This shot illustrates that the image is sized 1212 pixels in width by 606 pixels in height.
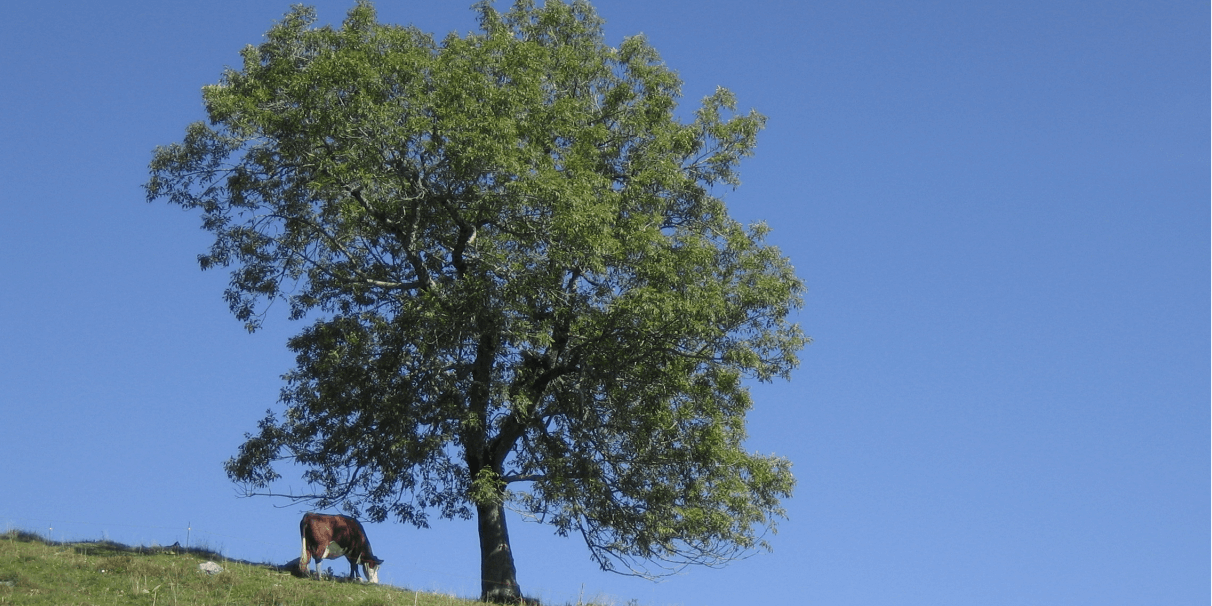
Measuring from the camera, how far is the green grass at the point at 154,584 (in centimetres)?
2158

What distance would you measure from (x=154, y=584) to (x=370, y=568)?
439 cm

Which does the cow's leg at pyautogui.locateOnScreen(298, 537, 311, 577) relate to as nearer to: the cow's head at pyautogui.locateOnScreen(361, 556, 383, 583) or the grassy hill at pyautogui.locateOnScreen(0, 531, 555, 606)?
the grassy hill at pyautogui.locateOnScreen(0, 531, 555, 606)

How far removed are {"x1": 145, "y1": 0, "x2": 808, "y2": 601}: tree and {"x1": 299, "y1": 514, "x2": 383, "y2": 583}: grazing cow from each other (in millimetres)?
1800

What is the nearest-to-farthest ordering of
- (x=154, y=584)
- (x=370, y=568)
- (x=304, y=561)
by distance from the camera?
(x=154, y=584) < (x=304, y=561) < (x=370, y=568)

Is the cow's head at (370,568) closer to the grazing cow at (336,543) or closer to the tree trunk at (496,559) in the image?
the grazing cow at (336,543)

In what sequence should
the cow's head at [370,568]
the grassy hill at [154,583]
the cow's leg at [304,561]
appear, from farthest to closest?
the cow's head at [370,568], the cow's leg at [304,561], the grassy hill at [154,583]

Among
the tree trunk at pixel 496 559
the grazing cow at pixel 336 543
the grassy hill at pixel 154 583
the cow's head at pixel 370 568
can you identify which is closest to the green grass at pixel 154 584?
the grassy hill at pixel 154 583

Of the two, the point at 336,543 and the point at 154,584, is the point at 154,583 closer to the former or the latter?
the point at 154,584

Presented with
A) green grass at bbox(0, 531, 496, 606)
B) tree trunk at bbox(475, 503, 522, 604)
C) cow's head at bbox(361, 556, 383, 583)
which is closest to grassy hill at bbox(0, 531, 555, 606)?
green grass at bbox(0, 531, 496, 606)

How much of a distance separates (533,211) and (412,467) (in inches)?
246

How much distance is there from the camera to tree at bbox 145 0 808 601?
25641 mm

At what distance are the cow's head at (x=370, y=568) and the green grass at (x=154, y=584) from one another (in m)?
1.27

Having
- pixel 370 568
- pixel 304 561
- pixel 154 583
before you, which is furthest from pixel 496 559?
pixel 154 583

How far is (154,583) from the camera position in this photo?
22.6m
